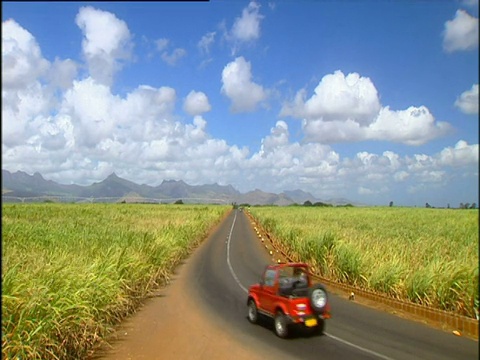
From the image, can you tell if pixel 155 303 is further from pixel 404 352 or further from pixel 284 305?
pixel 404 352

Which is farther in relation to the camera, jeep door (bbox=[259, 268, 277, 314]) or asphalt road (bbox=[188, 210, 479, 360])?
jeep door (bbox=[259, 268, 277, 314])

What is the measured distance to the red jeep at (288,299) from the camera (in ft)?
26.2

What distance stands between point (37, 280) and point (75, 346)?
1.51m

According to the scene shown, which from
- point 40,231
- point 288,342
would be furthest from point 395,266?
point 40,231

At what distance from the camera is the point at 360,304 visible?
13.0 m

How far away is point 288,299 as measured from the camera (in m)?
8.50

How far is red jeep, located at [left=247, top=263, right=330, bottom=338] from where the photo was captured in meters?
7.99

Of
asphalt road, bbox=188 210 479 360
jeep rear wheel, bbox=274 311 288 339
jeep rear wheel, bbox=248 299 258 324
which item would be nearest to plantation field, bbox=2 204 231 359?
asphalt road, bbox=188 210 479 360

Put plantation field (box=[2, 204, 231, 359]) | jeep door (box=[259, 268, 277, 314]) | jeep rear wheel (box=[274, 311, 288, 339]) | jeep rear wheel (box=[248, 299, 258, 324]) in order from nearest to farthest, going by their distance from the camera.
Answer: plantation field (box=[2, 204, 231, 359]), jeep rear wheel (box=[274, 311, 288, 339]), jeep door (box=[259, 268, 277, 314]), jeep rear wheel (box=[248, 299, 258, 324])

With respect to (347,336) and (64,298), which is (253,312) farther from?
(64,298)

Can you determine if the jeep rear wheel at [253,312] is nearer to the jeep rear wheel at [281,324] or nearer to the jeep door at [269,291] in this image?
the jeep door at [269,291]

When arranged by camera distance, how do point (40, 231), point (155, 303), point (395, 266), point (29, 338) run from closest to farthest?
1. point (29, 338)
2. point (395, 266)
3. point (155, 303)
4. point (40, 231)

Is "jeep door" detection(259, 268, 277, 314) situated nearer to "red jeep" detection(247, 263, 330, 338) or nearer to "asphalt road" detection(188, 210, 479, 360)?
"red jeep" detection(247, 263, 330, 338)

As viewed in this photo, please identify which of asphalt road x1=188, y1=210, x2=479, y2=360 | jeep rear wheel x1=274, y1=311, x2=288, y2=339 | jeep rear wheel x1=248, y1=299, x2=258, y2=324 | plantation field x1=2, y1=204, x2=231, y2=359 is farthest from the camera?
jeep rear wheel x1=248, y1=299, x2=258, y2=324
